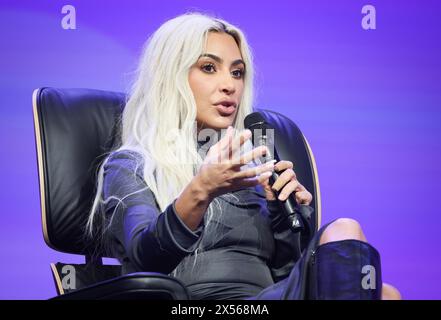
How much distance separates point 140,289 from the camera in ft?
4.34

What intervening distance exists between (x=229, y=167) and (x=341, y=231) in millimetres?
257

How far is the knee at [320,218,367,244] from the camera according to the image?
1.44m

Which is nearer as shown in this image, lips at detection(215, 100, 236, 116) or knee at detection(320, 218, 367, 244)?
knee at detection(320, 218, 367, 244)

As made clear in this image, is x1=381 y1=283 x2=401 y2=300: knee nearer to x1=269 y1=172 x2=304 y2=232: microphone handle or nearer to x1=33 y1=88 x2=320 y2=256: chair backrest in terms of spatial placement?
x1=269 y1=172 x2=304 y2=232: microphone handle

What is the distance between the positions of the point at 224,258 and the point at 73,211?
417 millimetres

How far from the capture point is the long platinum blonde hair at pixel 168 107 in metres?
1.82

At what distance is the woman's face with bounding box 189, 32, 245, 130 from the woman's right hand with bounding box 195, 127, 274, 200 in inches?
16.9

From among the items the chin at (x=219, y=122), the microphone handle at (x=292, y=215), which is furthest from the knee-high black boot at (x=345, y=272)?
the chin at (x=219, y=122)

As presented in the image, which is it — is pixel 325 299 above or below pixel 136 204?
below

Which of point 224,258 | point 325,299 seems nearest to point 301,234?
point 224,258

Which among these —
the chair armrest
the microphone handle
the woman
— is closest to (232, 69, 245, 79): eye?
the woman

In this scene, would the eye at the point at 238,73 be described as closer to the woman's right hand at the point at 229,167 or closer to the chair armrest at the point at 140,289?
the woman's right hand at the point at 229,167

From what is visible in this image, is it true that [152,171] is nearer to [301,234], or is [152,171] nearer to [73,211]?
[73,211]

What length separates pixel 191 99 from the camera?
1.89 meters
